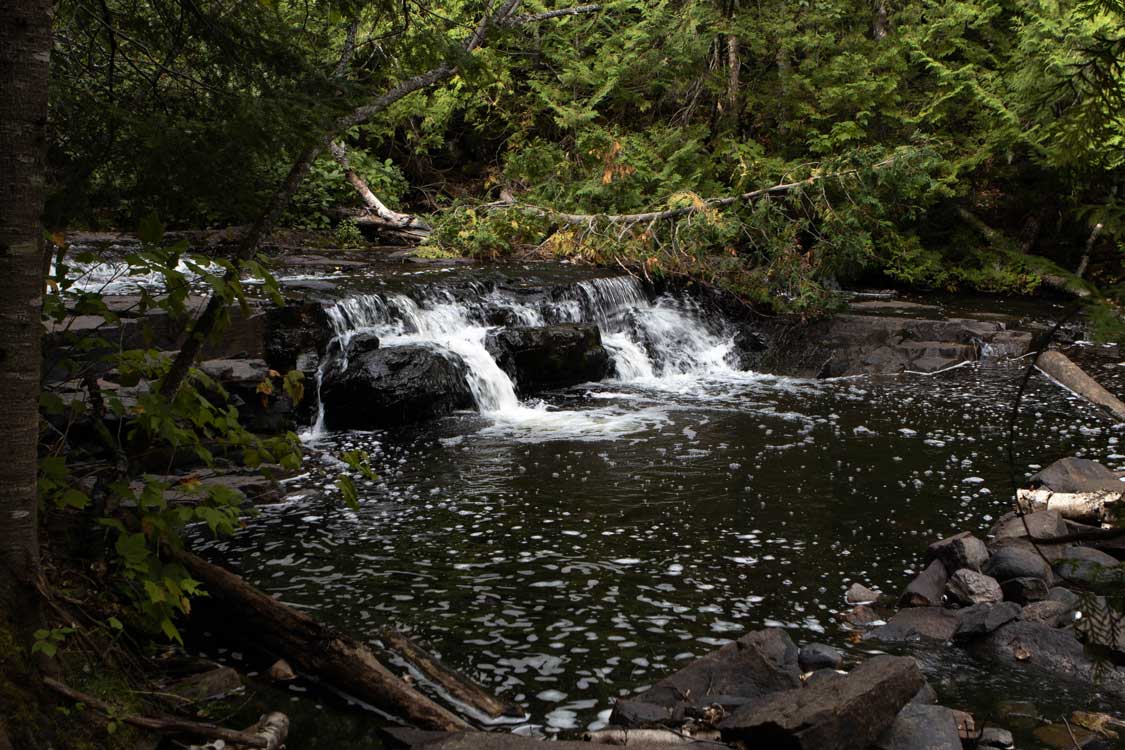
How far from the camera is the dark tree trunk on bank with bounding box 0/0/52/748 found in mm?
3230

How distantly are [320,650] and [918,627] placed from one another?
3.47m

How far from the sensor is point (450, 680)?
15.8 ft

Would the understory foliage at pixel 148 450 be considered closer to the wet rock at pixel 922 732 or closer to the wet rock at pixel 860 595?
the wet rock at pixel 922 732

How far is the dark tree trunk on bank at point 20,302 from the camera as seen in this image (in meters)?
3.23

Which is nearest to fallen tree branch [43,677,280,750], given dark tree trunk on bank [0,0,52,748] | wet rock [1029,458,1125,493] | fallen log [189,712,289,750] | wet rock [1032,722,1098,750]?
fallen log [189,712,289,750]

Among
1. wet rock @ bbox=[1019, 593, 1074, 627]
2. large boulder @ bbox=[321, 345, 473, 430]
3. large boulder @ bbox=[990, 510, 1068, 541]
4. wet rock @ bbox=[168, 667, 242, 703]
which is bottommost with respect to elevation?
wet rock @ bbox=[168, 667, 242, 703]

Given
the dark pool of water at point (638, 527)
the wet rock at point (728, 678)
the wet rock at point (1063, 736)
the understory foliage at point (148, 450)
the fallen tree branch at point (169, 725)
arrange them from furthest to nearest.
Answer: the dark pool of water at point (638, 527) → the wet rock at point (728, 678) → the wet rock at point (1063, 736) → the understory foliage at point (148, 450) → the fallen tree branch at point (169, 725)

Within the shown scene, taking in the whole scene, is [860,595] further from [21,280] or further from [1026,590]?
[21,280]

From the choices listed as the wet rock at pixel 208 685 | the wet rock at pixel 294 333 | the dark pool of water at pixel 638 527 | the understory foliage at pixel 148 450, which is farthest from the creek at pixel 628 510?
the understory foliage at pixel 148 450

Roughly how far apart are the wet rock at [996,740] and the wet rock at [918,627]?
1.13m

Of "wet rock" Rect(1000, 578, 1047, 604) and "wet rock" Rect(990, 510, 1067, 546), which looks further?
"wet rock" Rect(990, 510, 1067, 546)

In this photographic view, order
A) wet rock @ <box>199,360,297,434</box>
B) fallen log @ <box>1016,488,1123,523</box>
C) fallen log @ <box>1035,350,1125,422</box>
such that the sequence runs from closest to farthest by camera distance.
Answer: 1. fallen log @ <box>1016,488,1123,523</box>
2. wet rock @ <box>199,360,297,434</box>
3. fallen log @ <box>1035,350,1125,422</box>

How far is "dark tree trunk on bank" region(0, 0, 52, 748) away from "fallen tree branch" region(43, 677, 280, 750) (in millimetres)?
173

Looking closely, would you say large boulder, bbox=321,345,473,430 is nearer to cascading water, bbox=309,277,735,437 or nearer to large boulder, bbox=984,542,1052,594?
cascading water, bbox=309,277,735,437
